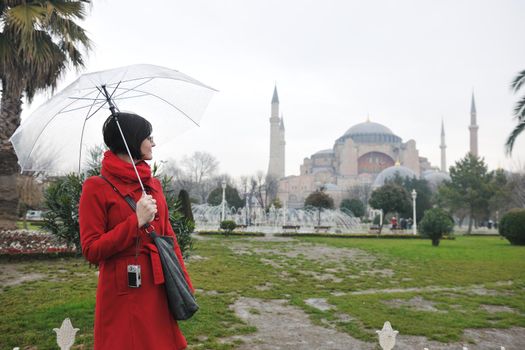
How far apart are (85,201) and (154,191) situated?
13.1 inches

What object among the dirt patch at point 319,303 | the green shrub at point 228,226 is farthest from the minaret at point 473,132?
the dirt patch at point 319,303

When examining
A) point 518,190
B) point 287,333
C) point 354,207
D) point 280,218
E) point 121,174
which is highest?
point 518,190

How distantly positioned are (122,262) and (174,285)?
25 cm

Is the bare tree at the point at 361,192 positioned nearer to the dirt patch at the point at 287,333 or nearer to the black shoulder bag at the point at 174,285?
the dirt patch at the point at 287,333

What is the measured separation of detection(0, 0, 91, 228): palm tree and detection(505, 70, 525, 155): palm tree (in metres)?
12.3

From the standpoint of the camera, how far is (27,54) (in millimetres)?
9117

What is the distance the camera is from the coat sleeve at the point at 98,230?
1679 millimetres

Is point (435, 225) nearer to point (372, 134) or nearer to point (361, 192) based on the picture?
point (361, 192)

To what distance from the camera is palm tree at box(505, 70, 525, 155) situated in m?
12.2

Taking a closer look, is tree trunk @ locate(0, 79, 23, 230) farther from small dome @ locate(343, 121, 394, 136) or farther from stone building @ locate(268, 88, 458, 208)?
small dome @ locate(343, 121, 394, 136)

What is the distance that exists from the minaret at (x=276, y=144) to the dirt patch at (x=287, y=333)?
71.1 meters

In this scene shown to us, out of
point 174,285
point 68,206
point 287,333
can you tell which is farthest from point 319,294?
point 174,285

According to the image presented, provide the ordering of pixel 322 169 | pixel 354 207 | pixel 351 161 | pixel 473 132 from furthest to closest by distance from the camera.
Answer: pixel 322 169, pixel 351 161, pixel 473 132, pixel 354 207

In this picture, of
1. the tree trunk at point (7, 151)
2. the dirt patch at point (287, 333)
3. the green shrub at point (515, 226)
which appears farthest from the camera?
the green shrub at point (515, 226)
